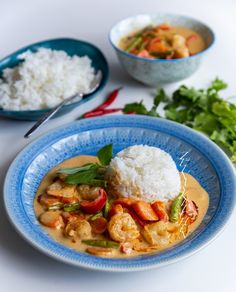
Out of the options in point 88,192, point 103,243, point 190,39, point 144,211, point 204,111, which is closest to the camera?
point 103,243

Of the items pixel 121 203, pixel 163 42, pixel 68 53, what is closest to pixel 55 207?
pixel 121 203

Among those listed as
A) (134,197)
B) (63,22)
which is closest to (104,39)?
(63,22)

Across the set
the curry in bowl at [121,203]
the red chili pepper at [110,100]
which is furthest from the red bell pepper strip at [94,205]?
the red chili pepper at [110,100]

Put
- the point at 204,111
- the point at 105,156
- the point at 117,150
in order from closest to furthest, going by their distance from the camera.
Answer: the point at 105,156
the point at 117,150
the point at 204,111

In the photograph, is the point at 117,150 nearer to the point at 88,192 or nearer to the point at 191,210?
the point at 88,192

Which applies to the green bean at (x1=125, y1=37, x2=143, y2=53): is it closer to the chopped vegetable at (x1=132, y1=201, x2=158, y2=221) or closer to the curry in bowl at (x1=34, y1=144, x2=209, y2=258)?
the curry in bowl at (x1=34, y1=144, x2=209, y2=258)

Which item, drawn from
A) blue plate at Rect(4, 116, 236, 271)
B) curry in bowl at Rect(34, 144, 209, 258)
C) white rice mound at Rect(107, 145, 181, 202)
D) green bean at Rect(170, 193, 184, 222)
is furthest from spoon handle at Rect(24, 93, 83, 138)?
green bean at Rect(170, 193, 184, 222)
